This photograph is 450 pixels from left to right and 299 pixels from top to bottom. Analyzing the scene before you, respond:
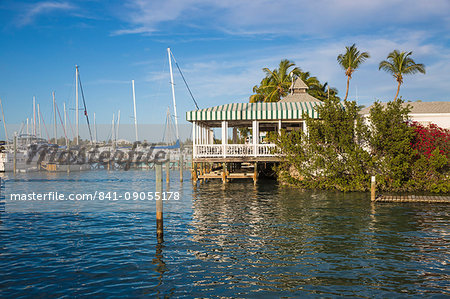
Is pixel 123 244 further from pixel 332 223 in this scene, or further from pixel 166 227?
pixel 332 223

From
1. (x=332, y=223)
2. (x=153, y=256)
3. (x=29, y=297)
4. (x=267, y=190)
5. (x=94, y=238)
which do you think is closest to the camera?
(x=29, y=297)

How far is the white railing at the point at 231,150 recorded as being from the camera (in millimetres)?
27906

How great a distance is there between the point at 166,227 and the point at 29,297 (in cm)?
728

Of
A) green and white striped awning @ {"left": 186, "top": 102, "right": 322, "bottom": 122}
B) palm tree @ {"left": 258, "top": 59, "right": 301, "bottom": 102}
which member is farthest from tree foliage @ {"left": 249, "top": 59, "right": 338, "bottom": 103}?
green and white striped awning @ {"left": 186, "top": 102, "right": 322, "bottom": 122}

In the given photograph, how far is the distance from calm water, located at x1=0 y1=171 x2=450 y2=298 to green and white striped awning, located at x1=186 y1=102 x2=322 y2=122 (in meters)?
8.80

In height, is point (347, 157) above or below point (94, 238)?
above

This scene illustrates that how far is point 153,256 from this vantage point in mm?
11469

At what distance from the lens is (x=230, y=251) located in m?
12.0

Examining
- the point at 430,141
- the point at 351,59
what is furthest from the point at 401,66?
the point at 430,141

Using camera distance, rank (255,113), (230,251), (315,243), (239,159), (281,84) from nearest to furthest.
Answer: (230,251) → (315,243) → (239,159) → (255,113) → (281,84)

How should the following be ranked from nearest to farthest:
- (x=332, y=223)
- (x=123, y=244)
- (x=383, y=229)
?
(x=123, y=244), (x=383, y=229), (x=332, y=223)

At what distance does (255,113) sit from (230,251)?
16.9m

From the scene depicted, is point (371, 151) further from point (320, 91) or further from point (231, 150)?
point (320, 91)

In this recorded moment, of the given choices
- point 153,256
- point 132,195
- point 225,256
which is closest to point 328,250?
point 225,256
